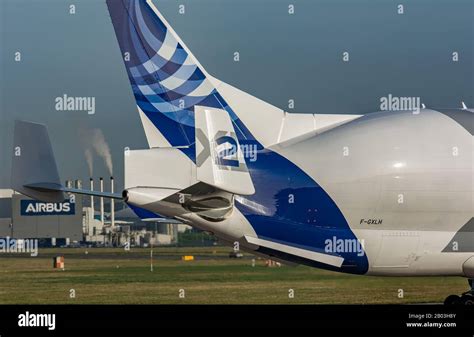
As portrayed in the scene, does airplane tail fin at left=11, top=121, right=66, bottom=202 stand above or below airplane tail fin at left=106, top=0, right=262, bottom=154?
below

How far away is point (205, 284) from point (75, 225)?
19.6 metres

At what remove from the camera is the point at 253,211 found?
20141 mm

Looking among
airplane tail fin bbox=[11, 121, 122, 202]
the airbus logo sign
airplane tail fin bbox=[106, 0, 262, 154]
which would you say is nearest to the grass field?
airplane tail fin bbox=[106, 0, 262, 154]

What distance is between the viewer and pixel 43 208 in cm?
4544

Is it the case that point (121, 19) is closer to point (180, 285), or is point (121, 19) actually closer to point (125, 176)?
point (125, 176)

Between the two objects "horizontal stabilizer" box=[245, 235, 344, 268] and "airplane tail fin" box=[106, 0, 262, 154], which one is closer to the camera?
"horizontal stabilizer" box=[245, 235, 344, 268]

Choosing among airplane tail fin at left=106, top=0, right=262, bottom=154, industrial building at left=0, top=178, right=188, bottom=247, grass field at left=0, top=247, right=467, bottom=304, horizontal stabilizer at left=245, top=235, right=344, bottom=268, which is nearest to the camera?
horizontal stabilizer at left=245, top=235, right=344, bottom=268

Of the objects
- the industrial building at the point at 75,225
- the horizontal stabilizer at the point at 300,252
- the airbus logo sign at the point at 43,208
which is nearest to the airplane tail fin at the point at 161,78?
the horizontal stabilizer at the point at 300,252

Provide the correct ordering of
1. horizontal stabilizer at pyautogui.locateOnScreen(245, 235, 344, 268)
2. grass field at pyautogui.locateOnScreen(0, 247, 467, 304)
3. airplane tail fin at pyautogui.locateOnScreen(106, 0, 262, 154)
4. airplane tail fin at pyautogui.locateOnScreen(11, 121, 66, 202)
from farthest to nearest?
1. grass field at pyautogui.locateOnScreen(0, 247, 467, 304)
2. airplane tail fin at pyautogui.locateOnScreen(106, 0, 262, 154)
3. horizontal stabilizer at pyautogui.locateOnScreen(245, 235, 344, 268)
4. airplane tail fin at pyautogui.locateOnScreen(11, 121, 66, 202)

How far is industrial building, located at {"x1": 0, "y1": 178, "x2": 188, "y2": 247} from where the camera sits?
40.2 meters

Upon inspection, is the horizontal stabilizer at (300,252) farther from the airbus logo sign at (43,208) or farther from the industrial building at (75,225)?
the airbus logo sign at (43,208)

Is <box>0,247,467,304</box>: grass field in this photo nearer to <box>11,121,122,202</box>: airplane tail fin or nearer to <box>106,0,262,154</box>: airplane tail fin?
<box>106,0,262,154</box>: airplane tail fin

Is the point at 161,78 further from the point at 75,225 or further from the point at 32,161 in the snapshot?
the point at 75,225
